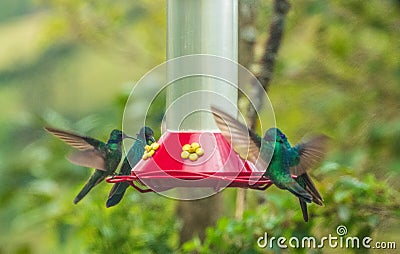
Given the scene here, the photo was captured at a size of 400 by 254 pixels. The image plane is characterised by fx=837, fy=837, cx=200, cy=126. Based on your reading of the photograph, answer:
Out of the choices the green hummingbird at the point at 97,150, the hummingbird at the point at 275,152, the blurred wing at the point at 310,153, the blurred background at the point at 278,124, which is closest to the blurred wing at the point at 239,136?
the hummingbird at the point at 275,152

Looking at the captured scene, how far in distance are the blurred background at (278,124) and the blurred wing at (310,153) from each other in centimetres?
56

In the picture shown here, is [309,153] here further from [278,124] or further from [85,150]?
[278,124]

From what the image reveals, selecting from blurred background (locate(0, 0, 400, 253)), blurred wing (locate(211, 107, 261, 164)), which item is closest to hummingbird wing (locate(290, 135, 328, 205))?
blurred wing (locate(211, 107, 261, 164))

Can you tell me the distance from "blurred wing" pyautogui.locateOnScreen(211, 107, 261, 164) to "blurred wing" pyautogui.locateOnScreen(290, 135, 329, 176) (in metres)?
0.11

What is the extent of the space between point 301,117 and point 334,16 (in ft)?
1.54

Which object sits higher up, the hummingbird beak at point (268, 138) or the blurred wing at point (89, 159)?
the hummingbird beak at point (268, 138)

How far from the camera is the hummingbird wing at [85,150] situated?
1709 millimetres

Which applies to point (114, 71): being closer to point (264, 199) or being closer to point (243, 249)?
point (264, 199)

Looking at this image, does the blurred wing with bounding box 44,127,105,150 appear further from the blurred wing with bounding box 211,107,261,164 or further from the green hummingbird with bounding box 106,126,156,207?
the blurred wing with bounding box 211,107,261,164

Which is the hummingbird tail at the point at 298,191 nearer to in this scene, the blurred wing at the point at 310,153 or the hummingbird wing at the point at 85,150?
the blurred wing at the point at 310,153

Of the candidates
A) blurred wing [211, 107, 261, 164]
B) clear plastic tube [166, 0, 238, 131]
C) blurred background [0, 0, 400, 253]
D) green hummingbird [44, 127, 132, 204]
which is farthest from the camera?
blurred background [0, 0, 400, 253]

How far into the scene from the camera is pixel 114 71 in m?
4.72

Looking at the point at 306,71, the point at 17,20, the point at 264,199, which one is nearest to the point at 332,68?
the point at 306,71

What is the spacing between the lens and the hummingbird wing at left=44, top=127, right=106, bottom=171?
1709 millimetres
